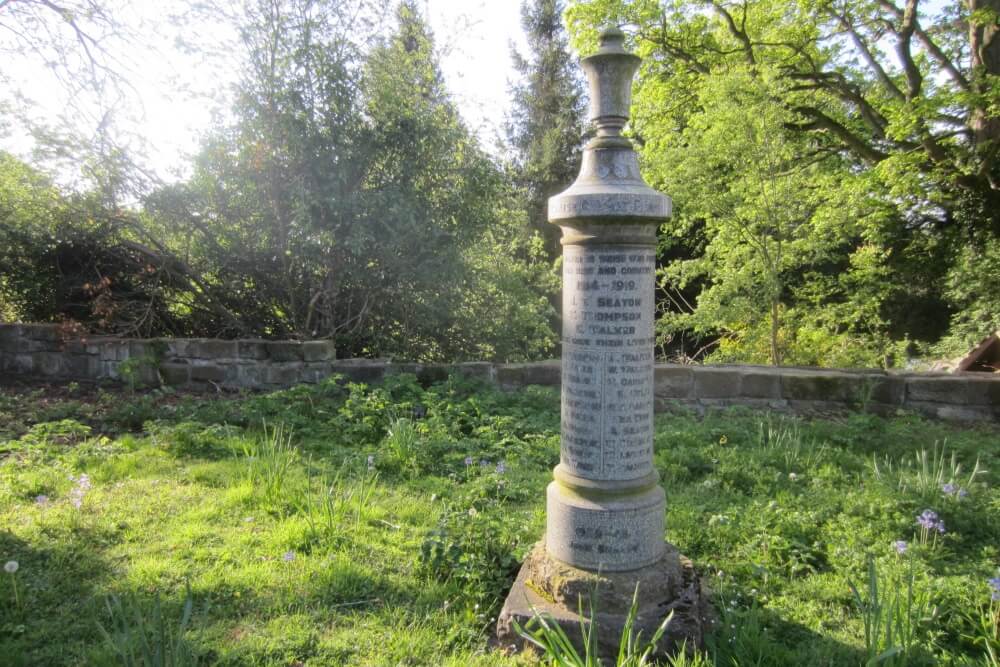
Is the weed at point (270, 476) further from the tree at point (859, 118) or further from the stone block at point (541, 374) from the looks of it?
the tree at point (859, 118)

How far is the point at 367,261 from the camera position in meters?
7.06

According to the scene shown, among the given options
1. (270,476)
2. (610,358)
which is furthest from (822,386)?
(270,476)

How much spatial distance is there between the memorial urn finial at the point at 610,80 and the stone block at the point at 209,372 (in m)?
5.62

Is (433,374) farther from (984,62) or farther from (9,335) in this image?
(984,62)

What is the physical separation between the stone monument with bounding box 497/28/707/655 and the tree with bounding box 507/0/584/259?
16.5m

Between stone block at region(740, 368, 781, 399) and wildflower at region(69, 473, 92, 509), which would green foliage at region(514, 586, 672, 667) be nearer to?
wildflower at region(69, 473, 92, 509)

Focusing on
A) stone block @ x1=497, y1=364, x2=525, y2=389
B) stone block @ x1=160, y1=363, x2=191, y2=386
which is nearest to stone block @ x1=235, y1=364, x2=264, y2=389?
stone block @ x1=160, y1=363, x2=191, y2=386

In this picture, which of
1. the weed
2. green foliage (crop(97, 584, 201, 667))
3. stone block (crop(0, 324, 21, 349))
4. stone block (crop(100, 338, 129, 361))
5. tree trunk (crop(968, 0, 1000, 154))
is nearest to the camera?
green foliage (crop(97, 584, 201, 667))

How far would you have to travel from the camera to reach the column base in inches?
97.5

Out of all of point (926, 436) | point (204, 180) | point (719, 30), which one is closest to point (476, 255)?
point (204, 180)

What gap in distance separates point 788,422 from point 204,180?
643cm

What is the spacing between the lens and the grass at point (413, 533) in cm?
251

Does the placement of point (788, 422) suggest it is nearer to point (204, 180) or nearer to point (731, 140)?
point (731, 140)

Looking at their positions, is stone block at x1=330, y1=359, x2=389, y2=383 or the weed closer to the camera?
the weed
